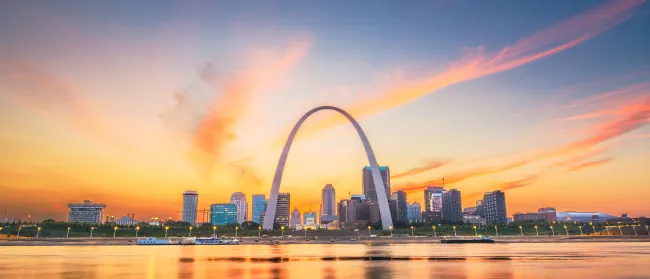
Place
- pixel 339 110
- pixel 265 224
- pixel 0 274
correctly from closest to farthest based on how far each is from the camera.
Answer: pixel 0 274
pixel 339 110
pixel 265 224

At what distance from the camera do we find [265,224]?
11962 centimetres

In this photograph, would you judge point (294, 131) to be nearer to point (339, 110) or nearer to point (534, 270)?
point (339, 110)

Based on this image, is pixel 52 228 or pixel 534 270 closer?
pixel 534 270

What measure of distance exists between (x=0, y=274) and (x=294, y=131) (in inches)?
3366

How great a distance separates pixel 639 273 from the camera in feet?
69.9

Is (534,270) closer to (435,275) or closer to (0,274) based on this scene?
(435,275)

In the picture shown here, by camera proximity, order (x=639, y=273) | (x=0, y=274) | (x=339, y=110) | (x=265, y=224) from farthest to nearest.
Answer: (x=265, y=224) → (x=339, y=110) → (x=0, y=274) → (x=639, y=273)

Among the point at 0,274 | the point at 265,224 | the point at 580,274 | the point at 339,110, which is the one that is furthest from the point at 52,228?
the point at 580,274

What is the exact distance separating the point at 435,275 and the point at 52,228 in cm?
12882

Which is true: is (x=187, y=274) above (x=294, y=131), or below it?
below

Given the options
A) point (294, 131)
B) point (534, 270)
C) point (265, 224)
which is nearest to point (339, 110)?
point (294, 131)

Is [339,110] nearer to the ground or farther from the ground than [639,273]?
farther from the ground

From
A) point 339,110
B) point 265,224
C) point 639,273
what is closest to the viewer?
point 639,273

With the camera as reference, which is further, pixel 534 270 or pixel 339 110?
pixel 339 110
